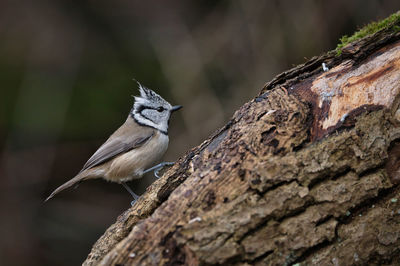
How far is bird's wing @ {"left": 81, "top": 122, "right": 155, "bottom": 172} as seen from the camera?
3.94 meters

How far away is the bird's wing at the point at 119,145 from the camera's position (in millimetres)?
3943

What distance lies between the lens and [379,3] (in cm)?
517

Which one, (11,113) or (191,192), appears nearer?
(191,192)

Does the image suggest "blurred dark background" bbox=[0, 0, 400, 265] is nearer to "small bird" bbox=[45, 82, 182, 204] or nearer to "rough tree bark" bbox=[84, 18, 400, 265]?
"small bird" bbox=[45, 82, 182, 204]

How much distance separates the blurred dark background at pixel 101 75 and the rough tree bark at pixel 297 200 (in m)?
3.10

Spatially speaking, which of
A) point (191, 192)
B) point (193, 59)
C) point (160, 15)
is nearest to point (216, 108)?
point (193, 59)

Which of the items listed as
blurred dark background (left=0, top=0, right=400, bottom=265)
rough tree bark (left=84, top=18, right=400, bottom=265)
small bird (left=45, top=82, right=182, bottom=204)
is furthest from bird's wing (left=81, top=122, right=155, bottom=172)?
rough tree bark (left=84, top=18, right=400, bottom=265)

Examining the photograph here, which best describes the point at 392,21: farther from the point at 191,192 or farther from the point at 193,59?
the point at 193,59

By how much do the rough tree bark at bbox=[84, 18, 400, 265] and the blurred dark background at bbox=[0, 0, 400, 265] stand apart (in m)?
3.10

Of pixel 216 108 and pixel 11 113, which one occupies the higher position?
pixel 11 113

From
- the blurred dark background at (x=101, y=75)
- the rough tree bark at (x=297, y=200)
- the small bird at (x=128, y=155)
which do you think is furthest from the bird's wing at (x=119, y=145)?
the rough tree bark at (x=297, y=200)

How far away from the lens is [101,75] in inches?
249

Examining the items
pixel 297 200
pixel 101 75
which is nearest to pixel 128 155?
pixel 297 200

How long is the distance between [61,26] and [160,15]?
5.12 ft
